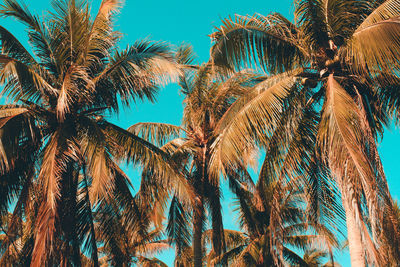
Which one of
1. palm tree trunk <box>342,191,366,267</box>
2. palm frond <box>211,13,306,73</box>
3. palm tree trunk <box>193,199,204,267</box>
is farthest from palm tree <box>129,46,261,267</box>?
palm tree trunk <box>342,191,366,267</box>

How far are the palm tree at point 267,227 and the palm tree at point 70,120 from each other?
2515 mm

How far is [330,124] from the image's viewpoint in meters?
7.96

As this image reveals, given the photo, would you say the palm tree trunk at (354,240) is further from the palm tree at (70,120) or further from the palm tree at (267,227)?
the palm tree at (70,120)

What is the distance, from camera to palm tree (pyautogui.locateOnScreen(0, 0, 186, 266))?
8414 millimetres

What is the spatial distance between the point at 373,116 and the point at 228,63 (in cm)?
313

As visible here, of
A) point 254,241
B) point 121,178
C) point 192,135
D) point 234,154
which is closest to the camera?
point 234,154

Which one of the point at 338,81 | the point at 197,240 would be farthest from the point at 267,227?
the point at 338,81

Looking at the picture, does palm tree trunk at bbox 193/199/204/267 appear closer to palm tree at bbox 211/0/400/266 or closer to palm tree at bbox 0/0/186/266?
palm tree at bbox 0/0/186/266

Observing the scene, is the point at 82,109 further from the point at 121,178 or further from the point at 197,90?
the point at 197,90

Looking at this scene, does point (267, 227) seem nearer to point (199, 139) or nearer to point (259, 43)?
point (199, 139)

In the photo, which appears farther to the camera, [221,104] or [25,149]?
[221,104]

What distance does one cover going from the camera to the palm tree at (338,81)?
25.2 ft

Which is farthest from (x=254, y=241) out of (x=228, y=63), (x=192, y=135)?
(x=228, y=63)

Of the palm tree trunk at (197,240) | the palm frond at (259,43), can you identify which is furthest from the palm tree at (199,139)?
the palm frond at (259,43)
